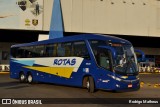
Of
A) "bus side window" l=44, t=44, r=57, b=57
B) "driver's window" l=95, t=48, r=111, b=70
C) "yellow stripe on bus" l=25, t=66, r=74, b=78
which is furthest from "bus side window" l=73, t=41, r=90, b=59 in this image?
"bus side window" l=44, t=44, r=57, b=57

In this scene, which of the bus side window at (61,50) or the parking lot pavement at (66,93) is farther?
the bus side window at (61,50)

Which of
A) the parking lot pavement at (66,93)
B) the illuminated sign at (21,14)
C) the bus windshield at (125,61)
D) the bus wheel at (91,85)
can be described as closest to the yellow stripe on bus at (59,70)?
the parking lot pavement at (66,93)

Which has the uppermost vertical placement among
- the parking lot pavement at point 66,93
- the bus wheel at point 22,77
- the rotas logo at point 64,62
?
the rotas logo at point 64,62

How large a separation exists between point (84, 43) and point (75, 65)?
1.46 m

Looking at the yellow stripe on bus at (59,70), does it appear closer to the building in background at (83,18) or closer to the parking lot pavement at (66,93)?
the parking lot pavement at (66,93)

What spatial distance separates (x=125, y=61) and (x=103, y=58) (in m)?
1.06

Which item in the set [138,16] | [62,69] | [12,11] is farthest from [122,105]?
[138,16]

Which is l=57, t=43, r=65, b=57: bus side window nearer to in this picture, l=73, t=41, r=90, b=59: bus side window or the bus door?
l=73, t=41, r=90, b=59: bus side window

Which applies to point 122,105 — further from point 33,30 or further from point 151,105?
point 33,30

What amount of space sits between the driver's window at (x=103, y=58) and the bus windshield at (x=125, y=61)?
0.40 m

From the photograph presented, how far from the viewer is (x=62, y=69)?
19.2m

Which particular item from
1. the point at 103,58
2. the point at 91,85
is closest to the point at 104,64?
the point at 103,58

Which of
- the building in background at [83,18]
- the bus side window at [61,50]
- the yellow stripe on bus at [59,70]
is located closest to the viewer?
the yellow stripe on bus at [59,70]

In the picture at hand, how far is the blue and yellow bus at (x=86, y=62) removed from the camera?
1557cm
